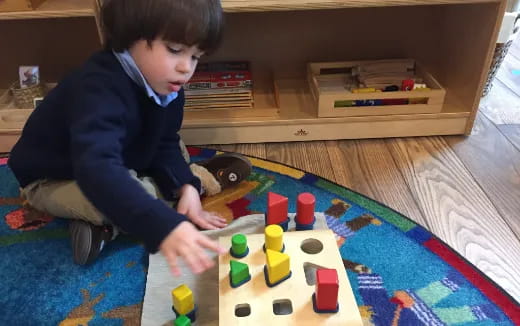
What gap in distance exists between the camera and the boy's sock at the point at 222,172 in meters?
1.05

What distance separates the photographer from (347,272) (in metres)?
0.83

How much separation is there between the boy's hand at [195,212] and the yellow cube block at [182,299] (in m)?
0.24

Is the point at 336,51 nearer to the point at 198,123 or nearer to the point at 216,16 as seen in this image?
the point at 198,123

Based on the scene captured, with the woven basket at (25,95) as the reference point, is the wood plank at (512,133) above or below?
below

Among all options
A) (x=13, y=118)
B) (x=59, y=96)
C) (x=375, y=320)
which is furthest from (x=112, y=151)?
(x=13, y=118)

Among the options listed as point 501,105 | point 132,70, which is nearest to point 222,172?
point 132,70

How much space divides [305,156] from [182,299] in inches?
24.4

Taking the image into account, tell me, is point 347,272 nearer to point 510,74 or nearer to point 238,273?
point 238,273

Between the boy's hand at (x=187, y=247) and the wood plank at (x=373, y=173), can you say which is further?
the wood plank at (x=373, y=173)

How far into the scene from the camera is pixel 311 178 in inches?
43.5

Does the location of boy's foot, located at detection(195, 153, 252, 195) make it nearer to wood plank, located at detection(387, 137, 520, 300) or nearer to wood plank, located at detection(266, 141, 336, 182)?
wood plank, located at detection(266, 141, 336, 182)

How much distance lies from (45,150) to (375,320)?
2.32 feet

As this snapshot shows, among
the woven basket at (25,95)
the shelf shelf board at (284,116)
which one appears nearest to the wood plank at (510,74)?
the shelf shelf board at (284,116)

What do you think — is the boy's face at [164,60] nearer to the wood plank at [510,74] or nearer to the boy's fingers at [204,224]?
the boy's fingers at [204,224]
